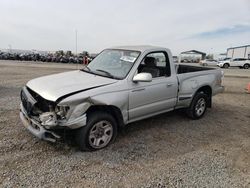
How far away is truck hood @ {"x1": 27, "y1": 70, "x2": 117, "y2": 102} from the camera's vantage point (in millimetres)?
3258

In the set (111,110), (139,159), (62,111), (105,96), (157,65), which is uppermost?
(157,65)

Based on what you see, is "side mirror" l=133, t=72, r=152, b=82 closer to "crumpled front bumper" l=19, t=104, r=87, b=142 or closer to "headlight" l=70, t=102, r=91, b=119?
"headlight" l=70, t=102, r=91, b=119

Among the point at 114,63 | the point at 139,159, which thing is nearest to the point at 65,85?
the point at 114,63

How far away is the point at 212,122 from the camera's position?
→ 17.7 feet

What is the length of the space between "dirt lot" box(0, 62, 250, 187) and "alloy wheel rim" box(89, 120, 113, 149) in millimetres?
135

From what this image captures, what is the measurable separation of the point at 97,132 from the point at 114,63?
1.50 m

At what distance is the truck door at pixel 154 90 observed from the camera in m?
3.99

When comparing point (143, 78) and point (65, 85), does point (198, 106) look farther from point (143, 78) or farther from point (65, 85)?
point (65, 85)

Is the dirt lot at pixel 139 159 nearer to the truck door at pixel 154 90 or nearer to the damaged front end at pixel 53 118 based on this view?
the damaged front end at pixel 53 118

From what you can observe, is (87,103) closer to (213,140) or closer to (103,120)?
(103,120)

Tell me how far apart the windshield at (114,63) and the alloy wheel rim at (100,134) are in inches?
34.8

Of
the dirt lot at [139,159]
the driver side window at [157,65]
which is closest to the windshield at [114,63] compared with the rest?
the driver side window at [157,65]

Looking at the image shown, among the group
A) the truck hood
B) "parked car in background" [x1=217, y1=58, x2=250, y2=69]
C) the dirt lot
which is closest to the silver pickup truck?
the truck hood

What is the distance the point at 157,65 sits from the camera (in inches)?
192
